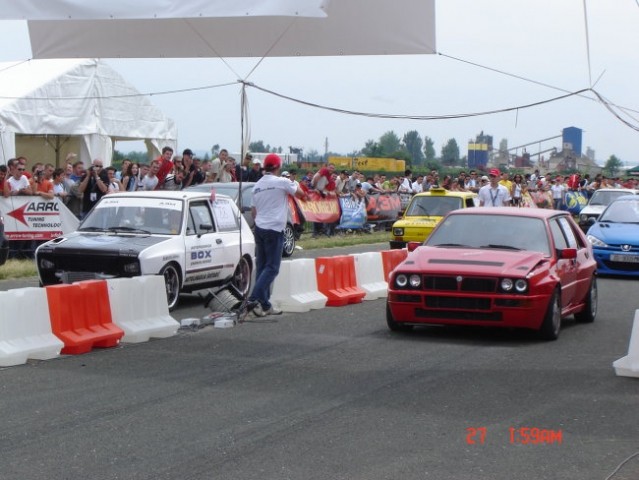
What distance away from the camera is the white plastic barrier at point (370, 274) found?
51.4 ft

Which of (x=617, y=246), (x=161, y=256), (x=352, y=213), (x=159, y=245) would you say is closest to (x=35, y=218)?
(x=159, y=245)

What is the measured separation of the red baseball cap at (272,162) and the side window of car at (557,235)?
11.1ft

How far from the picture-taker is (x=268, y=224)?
13102mm

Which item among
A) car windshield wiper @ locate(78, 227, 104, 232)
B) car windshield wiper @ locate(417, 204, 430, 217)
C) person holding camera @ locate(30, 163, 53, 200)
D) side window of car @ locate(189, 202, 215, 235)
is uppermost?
person holding camera @ locate(30, 163, 53, 200)

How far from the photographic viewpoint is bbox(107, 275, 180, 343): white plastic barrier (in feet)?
36.7

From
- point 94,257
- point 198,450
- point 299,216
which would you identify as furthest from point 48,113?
point 198,450

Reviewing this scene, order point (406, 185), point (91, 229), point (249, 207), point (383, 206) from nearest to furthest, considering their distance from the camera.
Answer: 1. point (91, 229)
2. point (249, 207)
3. point (383, 206)
4. point (406, 185)

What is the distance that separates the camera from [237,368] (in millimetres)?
9656

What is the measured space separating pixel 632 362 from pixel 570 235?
12.7 feet

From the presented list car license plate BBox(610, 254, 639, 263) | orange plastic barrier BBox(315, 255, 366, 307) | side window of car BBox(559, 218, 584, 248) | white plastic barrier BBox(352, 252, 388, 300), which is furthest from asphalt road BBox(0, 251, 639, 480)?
car license plate BBox(610, 254, 639, 263)

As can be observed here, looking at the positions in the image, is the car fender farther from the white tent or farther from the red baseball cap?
the white tent

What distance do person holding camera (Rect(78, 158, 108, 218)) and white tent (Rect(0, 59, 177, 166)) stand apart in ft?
17.6

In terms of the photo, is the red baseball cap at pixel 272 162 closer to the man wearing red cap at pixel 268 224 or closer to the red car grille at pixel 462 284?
the man wearing red cap at pixel 268 224

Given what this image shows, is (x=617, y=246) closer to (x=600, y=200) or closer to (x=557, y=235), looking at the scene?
(x=557, y=235)
